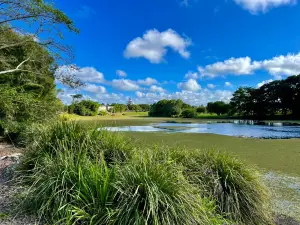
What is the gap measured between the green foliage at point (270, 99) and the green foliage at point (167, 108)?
779 inches

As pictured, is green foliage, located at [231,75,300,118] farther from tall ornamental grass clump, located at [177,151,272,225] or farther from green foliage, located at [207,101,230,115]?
tall ornamental grass clump, located at [177,151,272,225]

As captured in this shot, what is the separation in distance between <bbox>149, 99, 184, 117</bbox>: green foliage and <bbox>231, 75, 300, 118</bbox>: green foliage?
19796mm

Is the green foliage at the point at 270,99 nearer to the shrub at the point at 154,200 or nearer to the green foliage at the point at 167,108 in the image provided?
the green foliage at the point at 167,108

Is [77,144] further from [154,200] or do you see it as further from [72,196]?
[154,200]

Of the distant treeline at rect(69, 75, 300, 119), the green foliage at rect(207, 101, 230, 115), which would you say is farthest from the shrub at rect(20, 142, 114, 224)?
the green foliage at rect(207, 101, 230, 115)

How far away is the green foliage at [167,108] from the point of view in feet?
238

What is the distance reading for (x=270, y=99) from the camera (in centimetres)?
4775

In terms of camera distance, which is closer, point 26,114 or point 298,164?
point 298,164

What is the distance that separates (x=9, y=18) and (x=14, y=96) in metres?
2.05

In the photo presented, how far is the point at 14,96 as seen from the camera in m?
6.03

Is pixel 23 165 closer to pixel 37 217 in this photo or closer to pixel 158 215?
pixel 37 217

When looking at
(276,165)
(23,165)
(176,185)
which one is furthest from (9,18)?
(276,165)

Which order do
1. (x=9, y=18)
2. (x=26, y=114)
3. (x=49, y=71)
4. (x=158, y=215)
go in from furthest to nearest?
(x=49, y=71) < (x=26, y=114) < (x=9, y=18) < (x=158, y=215)

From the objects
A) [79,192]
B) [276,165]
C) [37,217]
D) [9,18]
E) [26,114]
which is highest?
[9,18]
